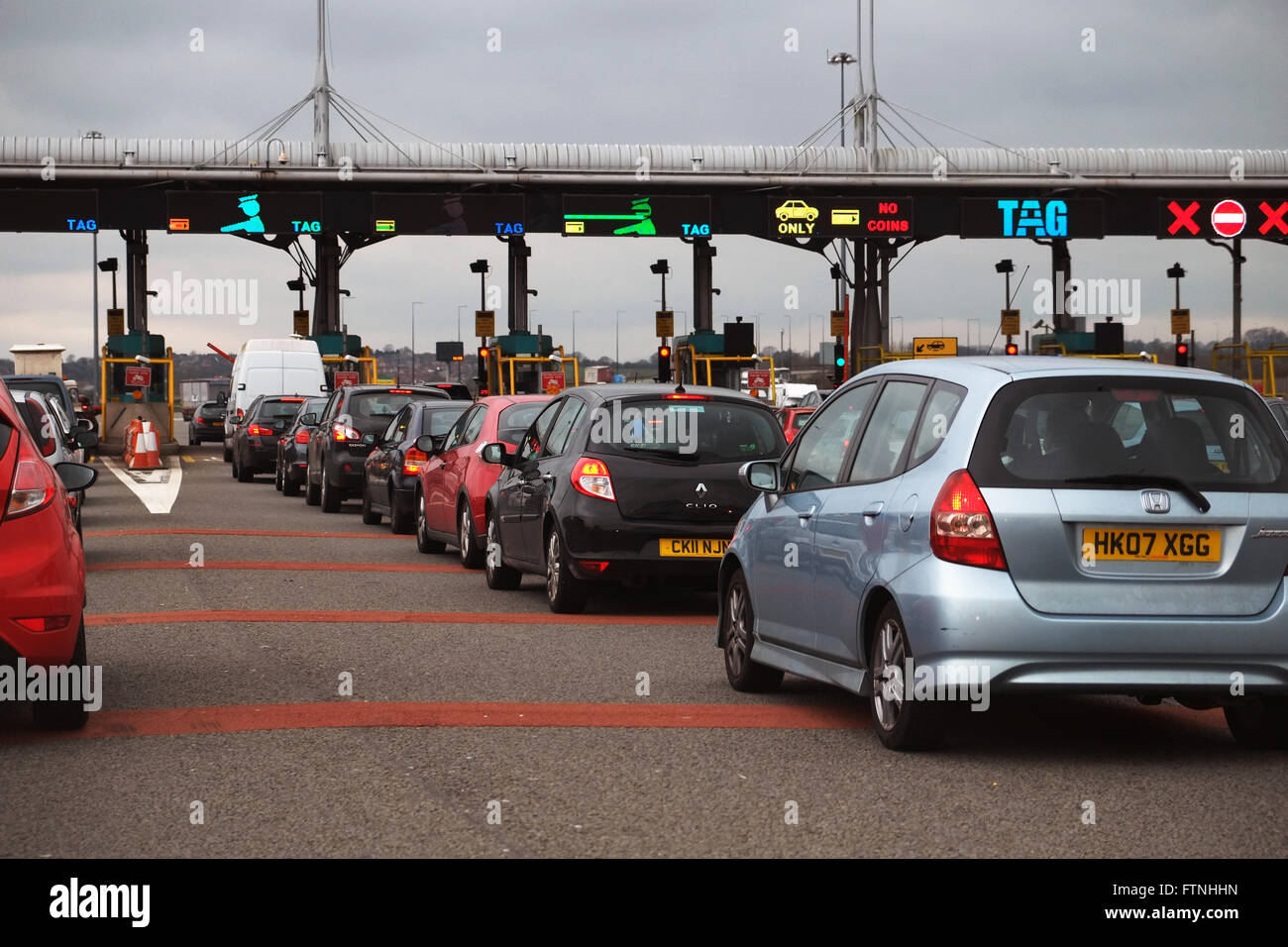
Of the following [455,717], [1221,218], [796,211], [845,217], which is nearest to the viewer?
[455,717]

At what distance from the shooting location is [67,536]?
8.39m

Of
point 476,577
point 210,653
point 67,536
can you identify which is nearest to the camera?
point 67,536

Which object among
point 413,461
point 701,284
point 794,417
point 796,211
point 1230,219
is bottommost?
point 413,461

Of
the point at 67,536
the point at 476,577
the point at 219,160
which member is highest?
the point at 219,160

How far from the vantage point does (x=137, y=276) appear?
2088 inches

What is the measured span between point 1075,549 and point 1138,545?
0.79ft

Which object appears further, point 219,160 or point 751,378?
point 751,378

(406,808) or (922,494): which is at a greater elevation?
(922,494)

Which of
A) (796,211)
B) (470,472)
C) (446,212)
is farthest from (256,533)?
(796,211)

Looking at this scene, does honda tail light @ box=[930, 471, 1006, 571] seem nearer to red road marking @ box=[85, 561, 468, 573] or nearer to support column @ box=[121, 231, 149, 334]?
red road marking @ box=[85, 561, 468, 573]

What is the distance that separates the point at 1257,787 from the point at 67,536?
4.91 meters

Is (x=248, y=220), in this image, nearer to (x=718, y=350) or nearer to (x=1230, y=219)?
(x=718, y=350)
